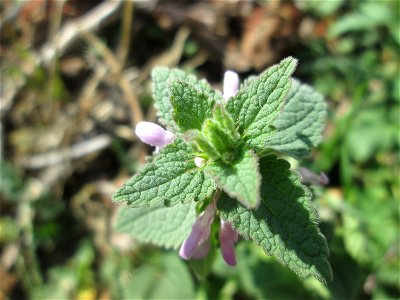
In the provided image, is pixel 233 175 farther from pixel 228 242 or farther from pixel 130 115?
pixel 130 115

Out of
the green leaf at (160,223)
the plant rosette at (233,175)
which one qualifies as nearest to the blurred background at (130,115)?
the green leaf at (160,223)

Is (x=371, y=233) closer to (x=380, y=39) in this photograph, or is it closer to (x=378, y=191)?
(x=378, y=191)

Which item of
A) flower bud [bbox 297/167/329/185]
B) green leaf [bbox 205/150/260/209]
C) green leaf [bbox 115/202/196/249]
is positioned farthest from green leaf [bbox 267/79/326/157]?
green leaf [bbox 115/202/196/249]

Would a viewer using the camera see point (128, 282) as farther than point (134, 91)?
No

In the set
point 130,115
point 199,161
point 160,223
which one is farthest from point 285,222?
point 130,115

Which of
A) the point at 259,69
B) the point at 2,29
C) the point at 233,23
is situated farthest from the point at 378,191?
the point at 2,29
